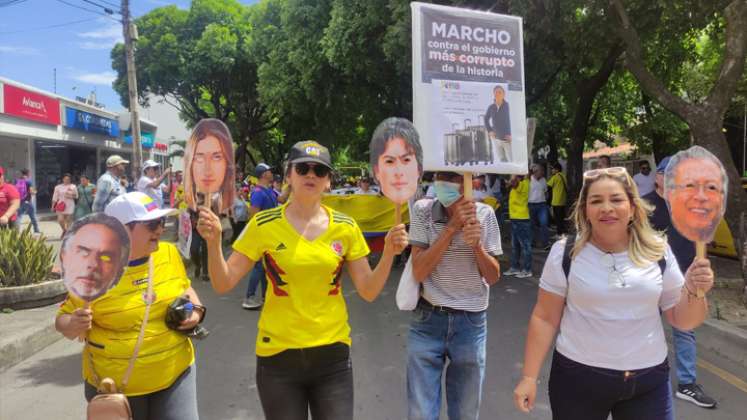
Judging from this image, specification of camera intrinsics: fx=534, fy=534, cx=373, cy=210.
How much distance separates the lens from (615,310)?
2.28m

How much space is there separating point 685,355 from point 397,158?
9.82ft

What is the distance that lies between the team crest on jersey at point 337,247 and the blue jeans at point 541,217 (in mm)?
9008

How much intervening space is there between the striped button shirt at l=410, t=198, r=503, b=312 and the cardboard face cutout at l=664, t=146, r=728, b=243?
0.89m

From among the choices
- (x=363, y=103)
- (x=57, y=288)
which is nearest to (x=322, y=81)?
(x=363, y=103)

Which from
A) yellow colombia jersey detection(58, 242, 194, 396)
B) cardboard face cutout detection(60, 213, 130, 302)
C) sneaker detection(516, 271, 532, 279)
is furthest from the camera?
sneaker detection(516, 271, 532, 279)

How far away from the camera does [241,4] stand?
2533 cm

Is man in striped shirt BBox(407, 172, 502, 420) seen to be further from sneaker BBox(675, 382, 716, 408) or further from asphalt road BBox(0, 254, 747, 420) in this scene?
sneaker BBox(675, 382, 716, 408)

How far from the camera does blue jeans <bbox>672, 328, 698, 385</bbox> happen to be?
400 cm

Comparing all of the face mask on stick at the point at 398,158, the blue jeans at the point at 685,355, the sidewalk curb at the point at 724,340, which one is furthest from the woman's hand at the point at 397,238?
the sidewalk curb at the point at 724,340

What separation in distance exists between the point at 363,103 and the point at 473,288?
15.4 m

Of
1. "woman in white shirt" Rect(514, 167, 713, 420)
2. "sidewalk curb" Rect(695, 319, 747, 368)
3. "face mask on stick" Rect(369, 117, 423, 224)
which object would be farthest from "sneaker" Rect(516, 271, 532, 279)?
"face mask on stick" Rect(369, 117, 423, 224)

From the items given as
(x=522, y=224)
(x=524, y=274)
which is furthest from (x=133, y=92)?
(x=524, y=274)

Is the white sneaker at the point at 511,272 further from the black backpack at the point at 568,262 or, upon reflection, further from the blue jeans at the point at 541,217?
the black backpack at the point at 568,262

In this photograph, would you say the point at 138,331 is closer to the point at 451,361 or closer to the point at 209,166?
Result: the point at 209,166
